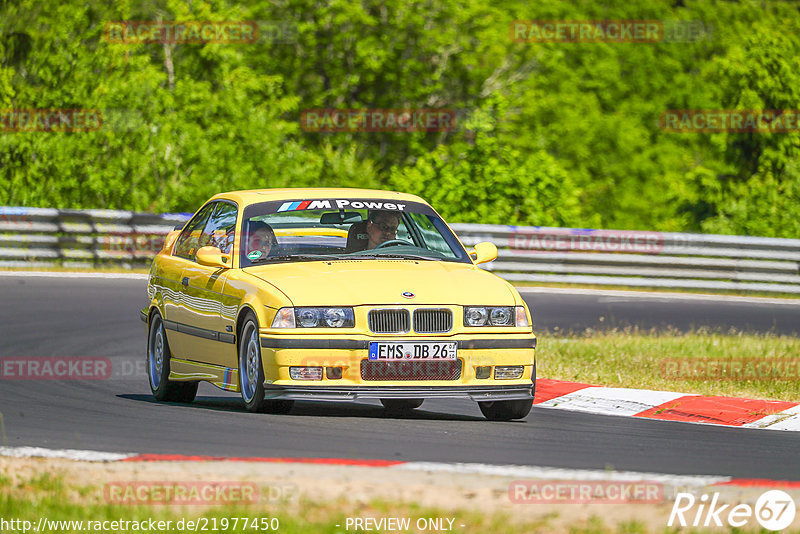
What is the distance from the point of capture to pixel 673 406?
1053 cm

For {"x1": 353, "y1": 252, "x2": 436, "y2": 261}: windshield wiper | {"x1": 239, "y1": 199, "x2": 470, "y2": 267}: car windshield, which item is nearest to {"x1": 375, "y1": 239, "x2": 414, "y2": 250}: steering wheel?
{"x1": 239, "y1": 199, "x2": 470, "y2": 267}: car windshield

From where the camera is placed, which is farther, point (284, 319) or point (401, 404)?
point (401, 404)

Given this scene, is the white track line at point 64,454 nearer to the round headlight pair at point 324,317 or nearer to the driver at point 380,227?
the round headlight pair at point 324,317

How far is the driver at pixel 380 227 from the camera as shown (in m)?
10.4

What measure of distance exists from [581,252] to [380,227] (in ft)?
43.4

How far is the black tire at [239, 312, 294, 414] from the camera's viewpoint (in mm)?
9125

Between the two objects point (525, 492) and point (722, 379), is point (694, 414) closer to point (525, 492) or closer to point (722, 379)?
point (722, 379)

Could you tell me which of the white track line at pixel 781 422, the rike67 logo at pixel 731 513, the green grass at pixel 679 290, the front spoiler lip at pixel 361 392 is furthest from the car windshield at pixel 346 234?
the green grass at pixel 679 290

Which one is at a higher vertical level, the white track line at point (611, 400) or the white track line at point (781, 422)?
the white track line at point (781, 422)

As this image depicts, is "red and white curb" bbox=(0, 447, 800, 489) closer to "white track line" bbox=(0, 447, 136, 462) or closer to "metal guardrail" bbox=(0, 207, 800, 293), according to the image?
"white track line" bbox=(0, 447, 136, 462)

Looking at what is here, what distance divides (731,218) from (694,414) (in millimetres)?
20672

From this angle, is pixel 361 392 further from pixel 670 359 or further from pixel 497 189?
pixel 497 189

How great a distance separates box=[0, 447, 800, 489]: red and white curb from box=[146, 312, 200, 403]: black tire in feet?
10.3

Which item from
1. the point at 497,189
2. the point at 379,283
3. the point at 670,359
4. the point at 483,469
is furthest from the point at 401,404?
the point at 497,189
